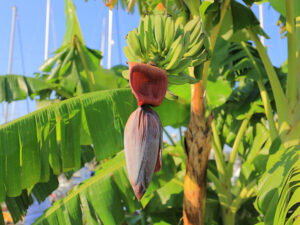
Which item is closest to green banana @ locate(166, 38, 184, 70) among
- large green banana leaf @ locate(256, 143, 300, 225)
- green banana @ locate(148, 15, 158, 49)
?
green banana @ locate(148, 15, 158, 49)

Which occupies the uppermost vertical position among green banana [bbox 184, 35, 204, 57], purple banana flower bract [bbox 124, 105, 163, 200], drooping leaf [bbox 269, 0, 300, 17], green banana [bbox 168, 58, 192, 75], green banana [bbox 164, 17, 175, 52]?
drooping leaf [bbox 269, 0, 300, 17]

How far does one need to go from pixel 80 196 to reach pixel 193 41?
3.44ft

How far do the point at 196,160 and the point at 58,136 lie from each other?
2.10ft

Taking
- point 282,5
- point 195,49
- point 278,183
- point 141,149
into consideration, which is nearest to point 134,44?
point 195,49

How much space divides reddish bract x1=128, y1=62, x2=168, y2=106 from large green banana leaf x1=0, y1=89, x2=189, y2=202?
0.91 meters

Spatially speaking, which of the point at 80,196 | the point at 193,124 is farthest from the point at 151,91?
the point at 80,196

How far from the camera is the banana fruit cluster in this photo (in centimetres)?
63

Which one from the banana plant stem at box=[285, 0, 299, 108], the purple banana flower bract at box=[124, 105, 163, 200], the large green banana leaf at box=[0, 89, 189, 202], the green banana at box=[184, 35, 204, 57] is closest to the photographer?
the purple banana flower bract at box=[124, 105, 163, 200]

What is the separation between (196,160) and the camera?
137 cm

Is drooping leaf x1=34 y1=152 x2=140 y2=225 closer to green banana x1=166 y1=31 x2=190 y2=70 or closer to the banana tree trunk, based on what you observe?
the banana tree trunk

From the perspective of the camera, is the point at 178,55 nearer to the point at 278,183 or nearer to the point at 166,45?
the point at 166,45

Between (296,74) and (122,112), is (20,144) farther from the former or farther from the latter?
(296,74)

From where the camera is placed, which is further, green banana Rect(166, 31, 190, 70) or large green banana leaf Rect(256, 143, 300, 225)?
large green banana leaf Rect(256, 143, 300, 225)

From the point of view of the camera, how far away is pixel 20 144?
129 cm
